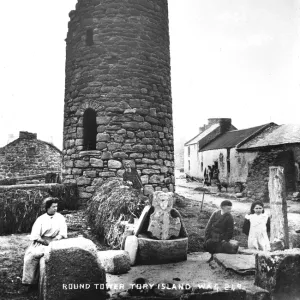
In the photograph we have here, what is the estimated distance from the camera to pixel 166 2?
1066cm

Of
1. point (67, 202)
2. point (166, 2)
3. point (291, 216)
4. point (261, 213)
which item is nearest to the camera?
point (261, 213)

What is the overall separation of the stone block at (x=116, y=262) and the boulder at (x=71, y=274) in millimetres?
1225

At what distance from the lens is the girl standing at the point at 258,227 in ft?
21.1

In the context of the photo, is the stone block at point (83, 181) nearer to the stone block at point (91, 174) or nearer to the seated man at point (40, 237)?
the stone block at point (91, 174)

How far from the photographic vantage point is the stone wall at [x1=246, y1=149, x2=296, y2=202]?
59.1ft

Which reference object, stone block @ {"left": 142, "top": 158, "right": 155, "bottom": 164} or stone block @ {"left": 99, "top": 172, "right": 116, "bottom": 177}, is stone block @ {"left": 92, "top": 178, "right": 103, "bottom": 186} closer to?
stone block @ {"left": 99, "top": 172, "right": 116, "bottom": 177}

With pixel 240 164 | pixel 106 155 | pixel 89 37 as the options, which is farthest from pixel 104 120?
pixel 240 164

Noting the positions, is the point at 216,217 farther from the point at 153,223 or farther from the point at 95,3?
the point at 95,3

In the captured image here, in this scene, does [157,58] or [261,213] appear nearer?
[261,213]

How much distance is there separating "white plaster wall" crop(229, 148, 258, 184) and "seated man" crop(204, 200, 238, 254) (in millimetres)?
14692

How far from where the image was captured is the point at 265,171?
60.1ft

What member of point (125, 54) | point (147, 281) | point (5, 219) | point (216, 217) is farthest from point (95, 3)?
point (147, 281)

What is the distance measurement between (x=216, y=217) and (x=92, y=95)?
5.44m

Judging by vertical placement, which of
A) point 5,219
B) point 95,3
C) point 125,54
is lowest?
point 5,219
